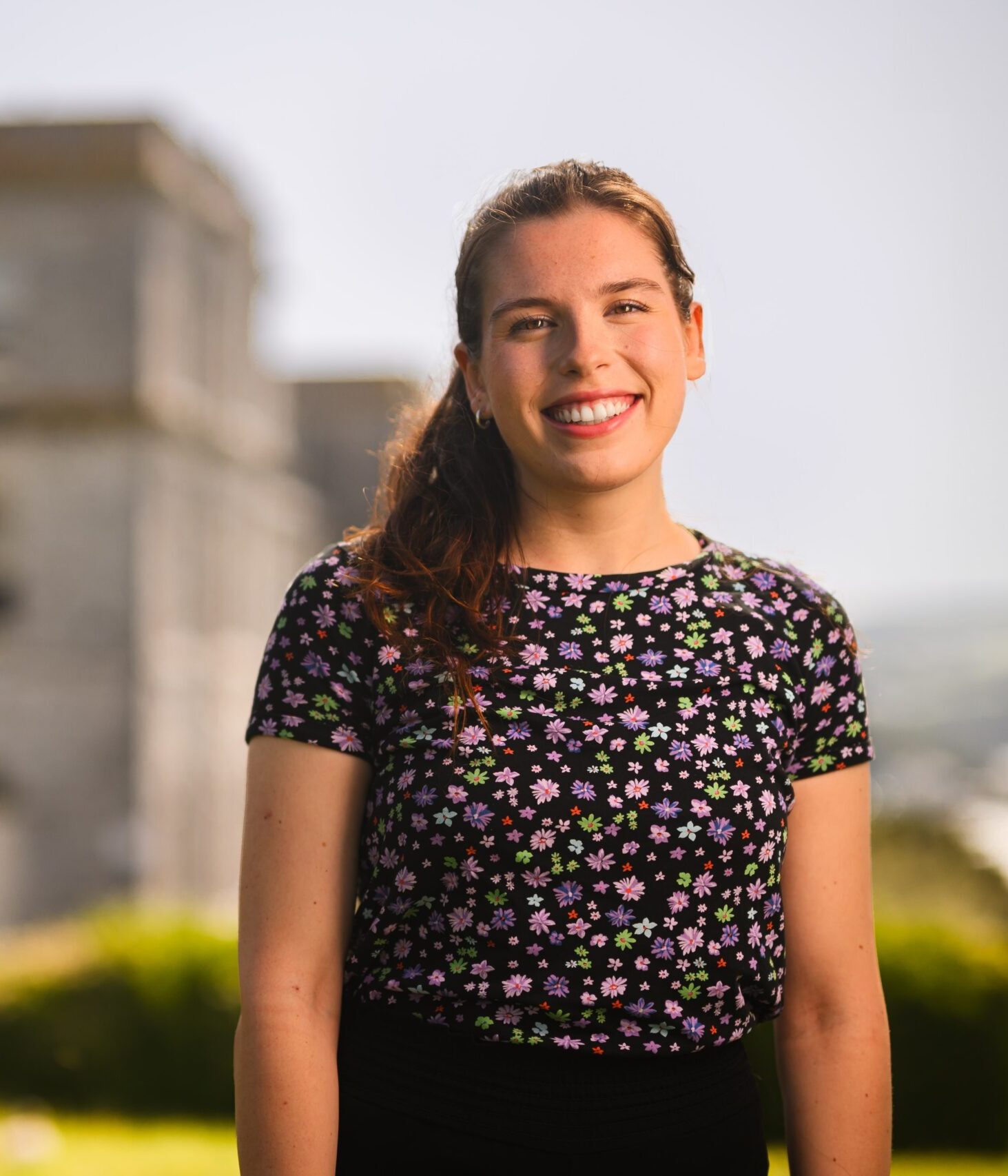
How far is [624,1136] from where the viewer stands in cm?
167

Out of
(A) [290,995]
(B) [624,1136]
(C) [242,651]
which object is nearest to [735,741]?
(B) [624,1136]

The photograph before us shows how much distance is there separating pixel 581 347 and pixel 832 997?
92 cm

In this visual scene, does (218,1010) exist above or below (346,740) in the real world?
below

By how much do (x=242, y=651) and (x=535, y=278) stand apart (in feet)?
58.9

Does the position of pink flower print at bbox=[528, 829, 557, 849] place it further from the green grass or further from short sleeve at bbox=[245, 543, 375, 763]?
the green grass

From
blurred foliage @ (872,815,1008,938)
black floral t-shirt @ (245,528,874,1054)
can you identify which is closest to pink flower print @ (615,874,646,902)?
black floral t-shirt @ (245,528,874,1054)

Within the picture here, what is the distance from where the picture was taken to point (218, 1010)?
285 inches

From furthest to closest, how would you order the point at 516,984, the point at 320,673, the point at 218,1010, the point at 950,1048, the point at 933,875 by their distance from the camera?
the point at 933,875 → the point at 218,1010 → the point at 950,1048 → the point at 320,673 → the point at 516,984

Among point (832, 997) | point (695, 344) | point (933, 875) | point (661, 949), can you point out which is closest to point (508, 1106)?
point (661, 949)

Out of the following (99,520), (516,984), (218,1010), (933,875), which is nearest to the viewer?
(516,984)

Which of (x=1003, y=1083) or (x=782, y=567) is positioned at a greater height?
(x=782, y=567)

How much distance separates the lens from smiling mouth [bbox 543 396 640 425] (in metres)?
1.78

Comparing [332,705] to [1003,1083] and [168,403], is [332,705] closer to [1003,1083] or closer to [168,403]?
[1003,1083]

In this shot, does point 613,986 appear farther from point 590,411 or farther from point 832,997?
point 590,411
